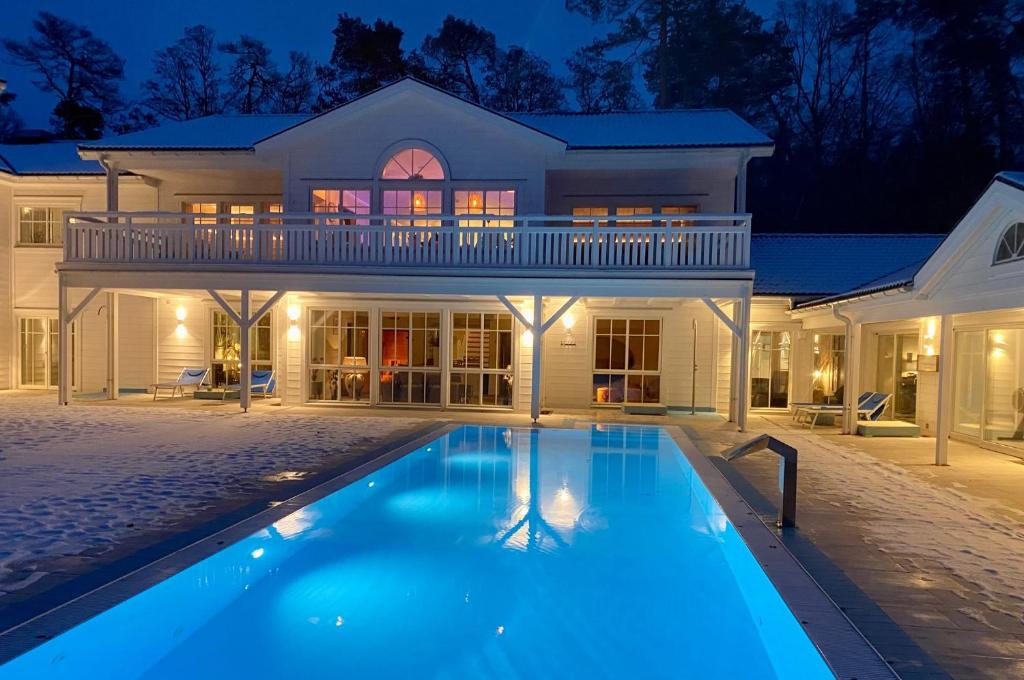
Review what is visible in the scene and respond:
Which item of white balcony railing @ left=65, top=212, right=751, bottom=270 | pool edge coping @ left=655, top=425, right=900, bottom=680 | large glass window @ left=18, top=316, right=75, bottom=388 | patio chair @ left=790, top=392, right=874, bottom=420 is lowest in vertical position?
pool edge coping @ left=655, top=425, right=900, bottom=680

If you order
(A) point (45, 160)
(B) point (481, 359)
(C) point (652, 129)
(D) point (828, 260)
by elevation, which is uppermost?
(C) point (652, 129)

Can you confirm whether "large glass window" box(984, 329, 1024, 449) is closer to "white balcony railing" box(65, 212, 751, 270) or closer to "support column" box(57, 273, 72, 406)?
"white balcony railing" box(65, 212, 751, 270)

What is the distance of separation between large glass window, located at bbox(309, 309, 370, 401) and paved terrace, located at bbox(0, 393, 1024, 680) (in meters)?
2.62

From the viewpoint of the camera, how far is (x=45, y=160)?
18.7m

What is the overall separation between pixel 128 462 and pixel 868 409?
12513 mm

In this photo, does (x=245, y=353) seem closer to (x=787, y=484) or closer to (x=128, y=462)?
(x=128, y=462)

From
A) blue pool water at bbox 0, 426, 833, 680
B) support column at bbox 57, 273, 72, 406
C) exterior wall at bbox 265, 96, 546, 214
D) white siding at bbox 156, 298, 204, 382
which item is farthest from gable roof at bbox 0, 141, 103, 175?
blue pool water at bbox 0, 426, 833, 680

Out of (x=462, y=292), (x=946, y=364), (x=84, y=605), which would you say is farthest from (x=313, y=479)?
(x=946, y=364)

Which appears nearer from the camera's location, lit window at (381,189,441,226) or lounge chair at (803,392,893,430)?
lounge chair at (803,392,893,430)

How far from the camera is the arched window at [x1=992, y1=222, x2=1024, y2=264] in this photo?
27.5 ft

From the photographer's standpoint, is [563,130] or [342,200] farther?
[563,130]

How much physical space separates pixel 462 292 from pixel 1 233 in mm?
12747

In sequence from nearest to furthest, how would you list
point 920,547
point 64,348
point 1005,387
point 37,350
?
1. point 920,547
2. point 1005,387
3. point 64,348
4. point 37,350

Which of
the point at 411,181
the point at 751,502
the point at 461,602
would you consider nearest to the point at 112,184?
the point at 411,181
